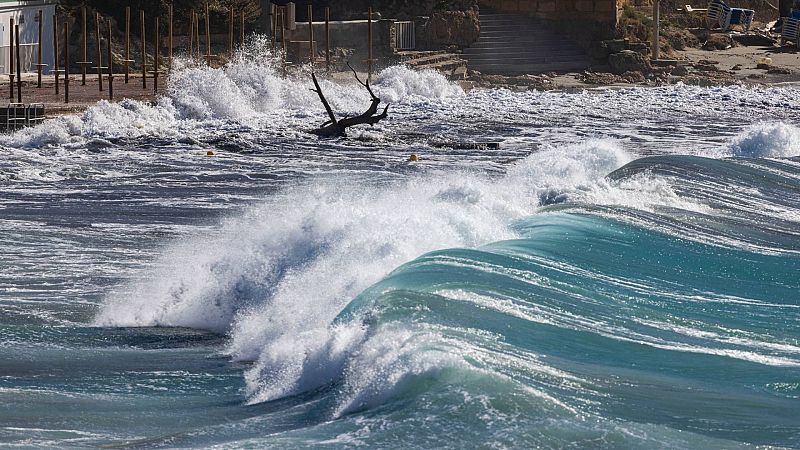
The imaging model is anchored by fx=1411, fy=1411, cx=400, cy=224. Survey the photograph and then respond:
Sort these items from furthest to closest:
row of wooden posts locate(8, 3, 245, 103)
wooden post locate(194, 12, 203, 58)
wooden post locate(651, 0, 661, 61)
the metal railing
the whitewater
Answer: wooden post locate(651, 0, 661, 61) → the metal railing → wooden post locate(194, 12, 203, 58) → row of wooden posts locate(8, 3, 245, 103) → the whitewater

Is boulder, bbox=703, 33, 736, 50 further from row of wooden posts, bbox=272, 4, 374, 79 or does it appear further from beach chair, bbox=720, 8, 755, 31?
row of wooden posts, bbox=272, 4, 374, 79

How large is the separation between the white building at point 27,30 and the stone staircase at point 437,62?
29.6ft

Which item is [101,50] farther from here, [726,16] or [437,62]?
[726,16]

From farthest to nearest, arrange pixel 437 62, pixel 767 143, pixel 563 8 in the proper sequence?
1. pixel 563 8
2. pixel 437 62
3. pixel 767 143

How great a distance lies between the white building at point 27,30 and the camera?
103ft

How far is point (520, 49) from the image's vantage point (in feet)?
130

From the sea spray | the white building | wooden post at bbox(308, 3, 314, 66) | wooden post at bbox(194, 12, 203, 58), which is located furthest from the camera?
wooden post at bbox(308, 3, 314, 66)

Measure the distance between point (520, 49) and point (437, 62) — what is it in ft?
10.1

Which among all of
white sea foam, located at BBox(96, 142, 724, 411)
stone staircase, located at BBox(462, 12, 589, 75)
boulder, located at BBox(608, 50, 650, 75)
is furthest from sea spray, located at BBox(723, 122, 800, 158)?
boulder, located at BBox(608, 50, 650, 75)

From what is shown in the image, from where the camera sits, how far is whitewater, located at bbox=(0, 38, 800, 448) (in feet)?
25.3

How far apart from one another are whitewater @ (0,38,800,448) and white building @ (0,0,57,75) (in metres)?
11.2

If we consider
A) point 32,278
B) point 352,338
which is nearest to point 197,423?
point 352,338

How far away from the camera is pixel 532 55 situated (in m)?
39.3

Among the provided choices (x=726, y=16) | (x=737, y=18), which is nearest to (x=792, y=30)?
(x=726, y=16)
